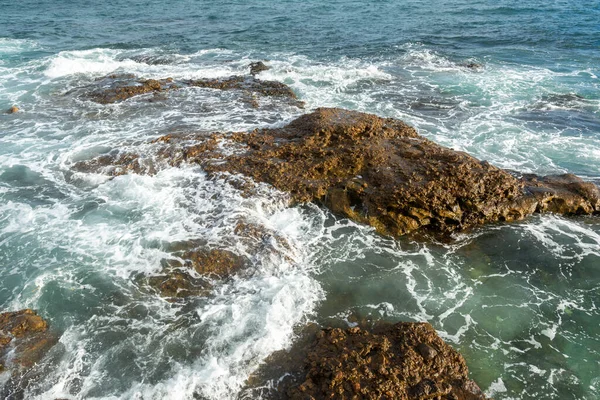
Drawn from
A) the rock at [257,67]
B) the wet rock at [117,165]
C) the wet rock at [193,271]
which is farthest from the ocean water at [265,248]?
the rock at [257,67]

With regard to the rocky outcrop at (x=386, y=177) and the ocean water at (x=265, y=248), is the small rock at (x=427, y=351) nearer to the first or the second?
the ocean water at (x=265, y=248)

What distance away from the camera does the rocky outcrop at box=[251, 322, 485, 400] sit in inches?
207

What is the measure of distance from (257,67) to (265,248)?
44.4 feet

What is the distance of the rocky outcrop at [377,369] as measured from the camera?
527cm

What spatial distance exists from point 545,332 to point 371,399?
141 inches

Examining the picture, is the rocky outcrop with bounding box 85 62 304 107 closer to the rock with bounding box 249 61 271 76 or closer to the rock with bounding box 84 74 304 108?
the rock with bounding box 84 74 304 108

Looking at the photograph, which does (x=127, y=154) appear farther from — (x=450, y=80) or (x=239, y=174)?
(x=450, y=80)

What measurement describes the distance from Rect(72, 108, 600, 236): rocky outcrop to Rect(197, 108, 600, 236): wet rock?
22 millimetres

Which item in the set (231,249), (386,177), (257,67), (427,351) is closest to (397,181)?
(386,177)

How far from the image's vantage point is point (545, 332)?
6.64 m

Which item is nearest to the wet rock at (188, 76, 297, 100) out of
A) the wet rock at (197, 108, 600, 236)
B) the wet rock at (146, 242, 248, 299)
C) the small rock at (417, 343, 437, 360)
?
the wet rock at (197, 108, 600, 236)

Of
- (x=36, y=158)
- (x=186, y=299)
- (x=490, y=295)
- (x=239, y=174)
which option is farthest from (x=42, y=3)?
(x=490, y=295)

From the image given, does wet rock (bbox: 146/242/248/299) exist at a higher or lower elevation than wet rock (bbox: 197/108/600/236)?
lower

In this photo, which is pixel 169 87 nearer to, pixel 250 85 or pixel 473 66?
pixel 250 85
